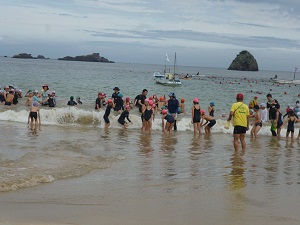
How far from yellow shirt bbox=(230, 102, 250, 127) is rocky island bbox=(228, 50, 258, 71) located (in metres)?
168

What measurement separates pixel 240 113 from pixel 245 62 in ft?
561

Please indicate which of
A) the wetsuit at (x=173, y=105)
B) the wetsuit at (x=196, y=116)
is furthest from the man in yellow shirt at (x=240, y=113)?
the wetsuit at (x=173, y=105)

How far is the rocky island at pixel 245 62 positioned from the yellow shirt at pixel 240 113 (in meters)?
168

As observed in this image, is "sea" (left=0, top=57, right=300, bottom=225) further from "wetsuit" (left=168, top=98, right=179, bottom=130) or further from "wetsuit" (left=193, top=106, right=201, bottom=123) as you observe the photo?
"wetsuit" (left=168, top=98, right=179, bottom=130)

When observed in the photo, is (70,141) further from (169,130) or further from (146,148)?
(169,130)

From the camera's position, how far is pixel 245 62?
178 meters

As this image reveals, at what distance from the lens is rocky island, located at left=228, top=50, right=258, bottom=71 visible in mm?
176750

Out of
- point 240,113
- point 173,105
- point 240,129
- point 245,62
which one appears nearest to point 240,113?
point 240,113

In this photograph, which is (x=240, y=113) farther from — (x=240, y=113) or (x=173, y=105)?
(x=173, y=105)

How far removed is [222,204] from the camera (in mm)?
6695

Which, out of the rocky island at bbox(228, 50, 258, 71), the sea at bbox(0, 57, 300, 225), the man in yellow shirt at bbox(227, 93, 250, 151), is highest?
the rocky island at bbox(228, 50, 258, 71)

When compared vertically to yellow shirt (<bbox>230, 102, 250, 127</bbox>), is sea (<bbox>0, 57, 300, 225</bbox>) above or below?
below

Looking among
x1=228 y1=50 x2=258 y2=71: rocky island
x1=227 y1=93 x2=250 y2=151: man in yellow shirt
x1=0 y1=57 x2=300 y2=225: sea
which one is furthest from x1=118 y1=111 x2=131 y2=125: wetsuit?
x1=228 y1=50 x2=258 y2=71: rocky island

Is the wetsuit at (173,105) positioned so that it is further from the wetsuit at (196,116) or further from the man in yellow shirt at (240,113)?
the man in yellow shirt at (240,113)
